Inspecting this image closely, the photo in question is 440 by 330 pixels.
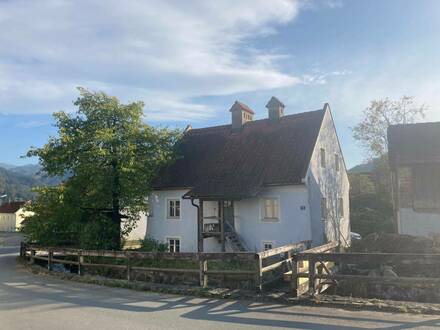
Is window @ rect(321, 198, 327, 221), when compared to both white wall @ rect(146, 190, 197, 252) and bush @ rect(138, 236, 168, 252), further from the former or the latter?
bush @ rect(138, 236, 168, 252)

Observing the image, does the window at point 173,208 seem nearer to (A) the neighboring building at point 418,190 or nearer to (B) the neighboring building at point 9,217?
(A) the neighboring building at point 418,190

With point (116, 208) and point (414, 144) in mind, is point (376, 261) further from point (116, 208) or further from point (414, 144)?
point (116, 208)

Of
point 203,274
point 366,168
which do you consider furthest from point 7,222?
point 203,274

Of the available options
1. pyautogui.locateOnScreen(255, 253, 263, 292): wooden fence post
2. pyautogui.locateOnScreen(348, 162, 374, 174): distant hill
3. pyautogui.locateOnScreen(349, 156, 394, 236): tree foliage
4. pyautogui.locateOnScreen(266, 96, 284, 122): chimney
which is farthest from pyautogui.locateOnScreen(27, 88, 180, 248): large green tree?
pyautogui.locateOnScreen(348, 162, 374, 174): distant hill

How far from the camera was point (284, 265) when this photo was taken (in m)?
13.3

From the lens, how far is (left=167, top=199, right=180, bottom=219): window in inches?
933

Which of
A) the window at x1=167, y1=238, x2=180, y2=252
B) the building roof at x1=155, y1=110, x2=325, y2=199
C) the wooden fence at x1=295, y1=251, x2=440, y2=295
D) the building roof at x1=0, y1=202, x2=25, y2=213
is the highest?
the building roof at x1=155, y1=110, x2=325, y2=199

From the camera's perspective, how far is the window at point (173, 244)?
2353 cm

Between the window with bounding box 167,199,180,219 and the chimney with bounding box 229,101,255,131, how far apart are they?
6362mm

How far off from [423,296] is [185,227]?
45.0 ft

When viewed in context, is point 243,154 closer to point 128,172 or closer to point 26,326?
point 128,172

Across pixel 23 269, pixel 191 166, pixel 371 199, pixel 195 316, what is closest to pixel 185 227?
pixel 191 166

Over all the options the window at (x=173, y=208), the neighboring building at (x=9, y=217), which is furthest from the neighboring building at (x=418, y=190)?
the neighboring building at (x=9, y=217)

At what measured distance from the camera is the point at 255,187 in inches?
800
